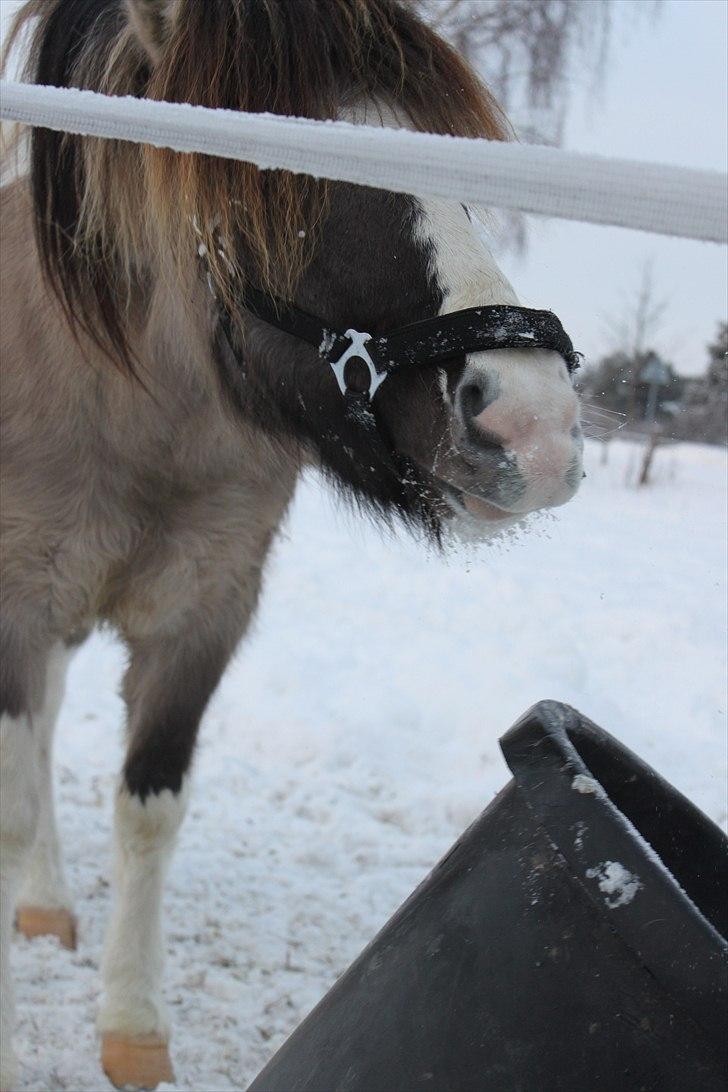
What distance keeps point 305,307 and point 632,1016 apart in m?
1.17

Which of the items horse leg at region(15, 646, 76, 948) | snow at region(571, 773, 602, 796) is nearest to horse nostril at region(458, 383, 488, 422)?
snow at region(571, 773, 602, 796)

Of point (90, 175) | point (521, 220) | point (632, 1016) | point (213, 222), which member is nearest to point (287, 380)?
point (213, 222)

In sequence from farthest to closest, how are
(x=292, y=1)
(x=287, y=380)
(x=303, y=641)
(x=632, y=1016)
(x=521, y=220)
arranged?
1. (x=303, y=641)
2. (x=521, y=220)
3. (x=287, y=380)
4. (x=292, y=1)
5. (x=632, y=1016)

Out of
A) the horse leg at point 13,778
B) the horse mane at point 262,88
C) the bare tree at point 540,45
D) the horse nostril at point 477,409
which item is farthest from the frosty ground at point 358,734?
the bare tree at point 540,45

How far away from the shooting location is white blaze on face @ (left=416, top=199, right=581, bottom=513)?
4.77 ft

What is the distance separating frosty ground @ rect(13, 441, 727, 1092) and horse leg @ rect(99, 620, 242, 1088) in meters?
0.12

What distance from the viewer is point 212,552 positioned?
2.51 metres

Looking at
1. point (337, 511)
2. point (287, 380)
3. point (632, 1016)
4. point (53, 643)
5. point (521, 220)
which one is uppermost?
point (521, 220)

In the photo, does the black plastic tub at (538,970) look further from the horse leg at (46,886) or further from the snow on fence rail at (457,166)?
the horse leg at (46,886)

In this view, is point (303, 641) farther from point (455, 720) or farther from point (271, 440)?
point (271, 440)

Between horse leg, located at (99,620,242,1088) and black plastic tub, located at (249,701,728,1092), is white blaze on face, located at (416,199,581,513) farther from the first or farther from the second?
horse leg, located at (99,620,242,1088)

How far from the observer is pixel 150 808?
9.00 feet

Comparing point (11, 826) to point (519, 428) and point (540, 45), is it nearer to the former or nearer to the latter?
point (519, 428)

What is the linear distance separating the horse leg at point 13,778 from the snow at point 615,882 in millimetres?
1550
